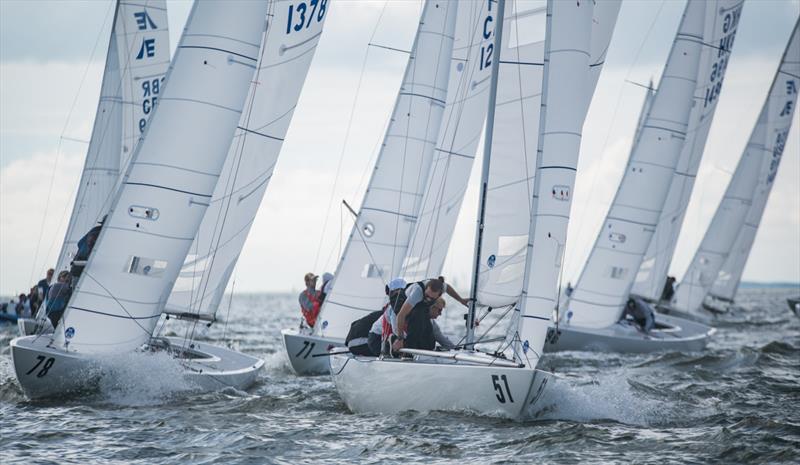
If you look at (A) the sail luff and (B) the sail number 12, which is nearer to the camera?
(A) the sail luff

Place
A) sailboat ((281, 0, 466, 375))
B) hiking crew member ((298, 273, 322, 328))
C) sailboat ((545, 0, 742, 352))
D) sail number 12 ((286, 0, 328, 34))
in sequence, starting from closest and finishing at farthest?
sail number 12 ((286, 0, 328, 34)) < sailboat ((281, 0, 466, 375)) < hiking crew member ((298, 273, 322, 328)) < sailboat ((545, 0, 742, 352))

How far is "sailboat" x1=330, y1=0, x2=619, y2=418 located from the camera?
1062 cm

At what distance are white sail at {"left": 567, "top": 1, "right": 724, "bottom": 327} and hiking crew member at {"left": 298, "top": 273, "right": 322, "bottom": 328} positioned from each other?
5818 mm

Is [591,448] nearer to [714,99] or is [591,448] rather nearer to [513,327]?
[513,327]

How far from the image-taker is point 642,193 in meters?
21.6

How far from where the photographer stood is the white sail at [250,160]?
14.9m

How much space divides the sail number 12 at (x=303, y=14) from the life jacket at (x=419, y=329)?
5.56 m

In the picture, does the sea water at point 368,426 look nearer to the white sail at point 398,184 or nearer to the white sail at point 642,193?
the white sail at point 398,184

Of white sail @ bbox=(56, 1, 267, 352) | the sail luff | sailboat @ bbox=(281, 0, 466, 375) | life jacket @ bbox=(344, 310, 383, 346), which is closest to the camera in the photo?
the sail luff

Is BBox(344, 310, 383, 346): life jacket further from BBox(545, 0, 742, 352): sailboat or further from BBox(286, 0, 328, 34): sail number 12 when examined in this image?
BBox(545, 0, 742, 352): sailboat

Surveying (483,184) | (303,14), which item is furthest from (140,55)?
(483,184)

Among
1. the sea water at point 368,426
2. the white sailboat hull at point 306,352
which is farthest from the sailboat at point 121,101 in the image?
the sea water at point 368,426

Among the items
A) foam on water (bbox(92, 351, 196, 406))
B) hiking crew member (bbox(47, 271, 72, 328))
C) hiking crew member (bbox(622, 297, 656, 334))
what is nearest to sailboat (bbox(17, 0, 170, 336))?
hiking crew member (bbox(47, 271, 72, 328))

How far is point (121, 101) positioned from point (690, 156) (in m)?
13.5
